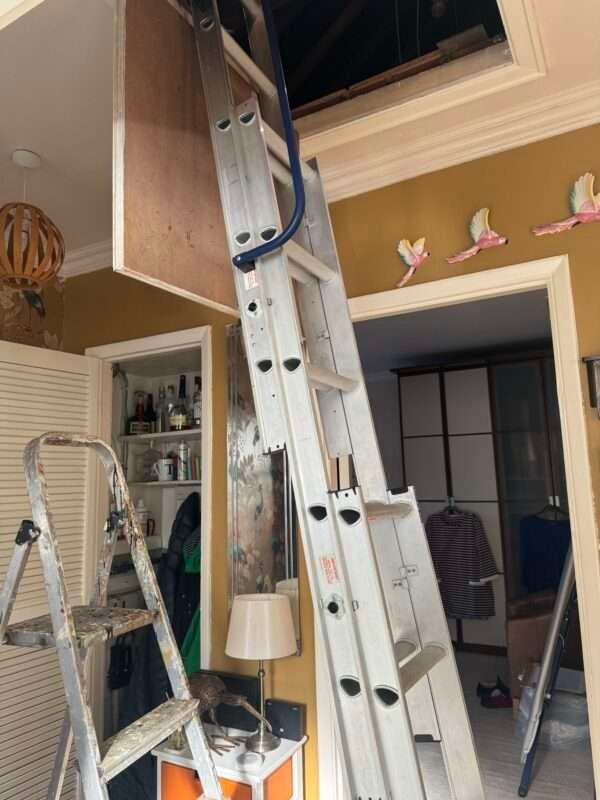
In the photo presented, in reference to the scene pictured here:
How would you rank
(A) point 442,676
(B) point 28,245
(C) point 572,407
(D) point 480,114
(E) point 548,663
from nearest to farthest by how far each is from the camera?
1. (A) point 442,676
2. (C) point 572,407
3. (D) point 480,114
4. (B) point 28,245
5. (E) point 548,663

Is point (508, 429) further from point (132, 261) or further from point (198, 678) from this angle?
point (132, 261)

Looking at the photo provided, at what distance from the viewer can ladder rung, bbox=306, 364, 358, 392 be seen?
1068 mm

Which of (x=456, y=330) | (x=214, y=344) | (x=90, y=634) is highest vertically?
(x=456, y=330)

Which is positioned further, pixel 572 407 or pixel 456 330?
pixel 456 330

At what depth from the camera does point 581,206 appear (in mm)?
1625

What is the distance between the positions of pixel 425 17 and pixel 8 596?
7.08 feet

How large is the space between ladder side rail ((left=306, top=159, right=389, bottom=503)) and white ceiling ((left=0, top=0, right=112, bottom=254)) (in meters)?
0.73

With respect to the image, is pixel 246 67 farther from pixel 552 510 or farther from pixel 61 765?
pixel 552 510

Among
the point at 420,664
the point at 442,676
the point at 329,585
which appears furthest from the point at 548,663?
the point at 329,585

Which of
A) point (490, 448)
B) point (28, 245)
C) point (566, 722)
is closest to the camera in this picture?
point (28, 245)

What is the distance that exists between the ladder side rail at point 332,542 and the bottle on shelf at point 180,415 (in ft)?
6.74

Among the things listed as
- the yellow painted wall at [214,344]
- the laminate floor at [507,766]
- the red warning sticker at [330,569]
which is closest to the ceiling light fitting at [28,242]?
the yellow painted wall at [214,344]

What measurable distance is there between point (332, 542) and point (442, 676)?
0.47 meters

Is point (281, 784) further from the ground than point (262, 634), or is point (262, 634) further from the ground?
point (262, 634)
